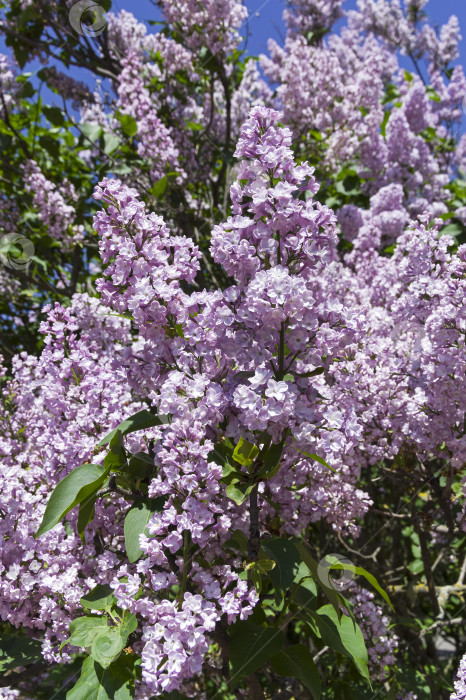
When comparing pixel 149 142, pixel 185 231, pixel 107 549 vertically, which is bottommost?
pixel 107 549

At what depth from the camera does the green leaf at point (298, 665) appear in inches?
60.4

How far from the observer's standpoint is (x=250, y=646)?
1.49 metres

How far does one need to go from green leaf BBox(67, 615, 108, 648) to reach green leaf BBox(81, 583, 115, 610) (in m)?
0.03

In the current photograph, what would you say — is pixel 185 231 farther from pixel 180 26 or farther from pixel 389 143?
pixel 389 143

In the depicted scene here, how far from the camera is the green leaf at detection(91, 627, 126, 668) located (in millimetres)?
1364

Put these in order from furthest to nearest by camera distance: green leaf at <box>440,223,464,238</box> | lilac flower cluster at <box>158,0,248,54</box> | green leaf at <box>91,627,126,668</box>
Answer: green leaf at <box>440,223,464,238</box>
lilac flower cluster at <box>158,0,248,54</box>
green leaf at <box>91,627,126,668</box>

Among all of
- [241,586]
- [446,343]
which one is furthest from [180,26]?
[241,586]

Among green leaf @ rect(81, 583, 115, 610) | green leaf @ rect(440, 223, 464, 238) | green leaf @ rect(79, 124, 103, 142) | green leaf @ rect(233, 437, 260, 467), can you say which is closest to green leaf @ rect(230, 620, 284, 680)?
green leaf @ rect(81, 583, 115, 610)

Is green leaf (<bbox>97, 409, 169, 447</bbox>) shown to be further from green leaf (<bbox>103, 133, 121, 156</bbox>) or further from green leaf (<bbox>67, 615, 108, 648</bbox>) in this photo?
green leaf (<bbox>103, 133, 121, 156</bbox>)

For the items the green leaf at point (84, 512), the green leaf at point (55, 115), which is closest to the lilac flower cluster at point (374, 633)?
the green leaf at point (84, 512)

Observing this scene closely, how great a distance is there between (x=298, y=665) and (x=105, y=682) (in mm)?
478

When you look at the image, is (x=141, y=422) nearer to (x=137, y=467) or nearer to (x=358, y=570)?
(x=137, y=467)

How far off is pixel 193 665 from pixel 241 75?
492 centimetres

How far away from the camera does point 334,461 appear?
6.05 ft
